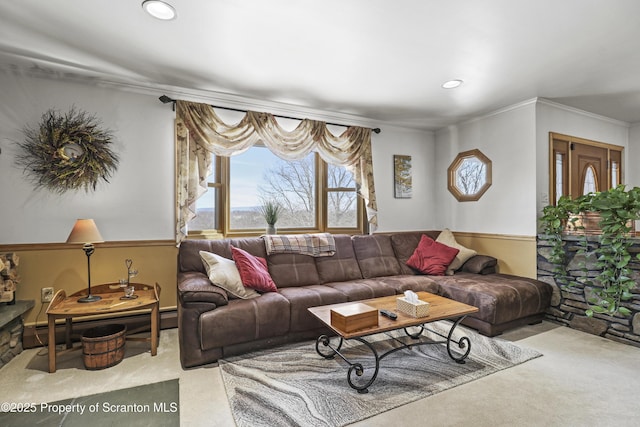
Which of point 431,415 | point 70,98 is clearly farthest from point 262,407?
point 70,98

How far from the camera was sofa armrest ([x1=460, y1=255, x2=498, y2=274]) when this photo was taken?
382 centimetres

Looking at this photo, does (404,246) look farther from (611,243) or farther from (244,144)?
(244,144)

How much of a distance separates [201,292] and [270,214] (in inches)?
58.0

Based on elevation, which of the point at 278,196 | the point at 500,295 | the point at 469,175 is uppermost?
the point at 469,175

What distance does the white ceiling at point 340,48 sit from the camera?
6.56 feet

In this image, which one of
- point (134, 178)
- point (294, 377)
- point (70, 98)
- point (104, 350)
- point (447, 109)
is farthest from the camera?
point (447, 109)

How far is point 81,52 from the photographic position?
248 centimetres

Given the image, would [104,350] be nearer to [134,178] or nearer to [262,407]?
[262,407]

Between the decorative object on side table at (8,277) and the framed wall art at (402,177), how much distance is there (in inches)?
165

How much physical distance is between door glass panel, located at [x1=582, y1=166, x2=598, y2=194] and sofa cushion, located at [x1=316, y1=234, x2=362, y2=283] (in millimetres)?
3120

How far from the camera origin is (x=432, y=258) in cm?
388

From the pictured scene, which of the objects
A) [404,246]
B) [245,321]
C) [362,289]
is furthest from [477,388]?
[404,246]

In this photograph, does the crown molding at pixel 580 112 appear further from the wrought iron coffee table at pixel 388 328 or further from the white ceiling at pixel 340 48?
the wrought iron coffee table at pixel 388 328

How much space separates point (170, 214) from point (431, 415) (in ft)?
9.37
